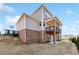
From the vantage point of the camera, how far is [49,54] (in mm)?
5020

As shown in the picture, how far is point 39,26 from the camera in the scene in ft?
16.5

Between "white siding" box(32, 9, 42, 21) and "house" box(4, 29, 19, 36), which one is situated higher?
"white siding" box(32, 9, 42, 21)

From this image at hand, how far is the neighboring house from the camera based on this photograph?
5.02 metres

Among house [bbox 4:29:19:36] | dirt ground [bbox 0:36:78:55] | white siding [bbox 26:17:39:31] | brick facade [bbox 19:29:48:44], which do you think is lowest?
dirt ground [bbox 0:36:78:55]

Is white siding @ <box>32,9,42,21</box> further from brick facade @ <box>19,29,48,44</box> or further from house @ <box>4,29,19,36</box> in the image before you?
house @ <box>4,29,19,36</box>

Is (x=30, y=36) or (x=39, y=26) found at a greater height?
(x=39, y=26)

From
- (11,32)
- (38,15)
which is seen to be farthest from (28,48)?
(38,15)

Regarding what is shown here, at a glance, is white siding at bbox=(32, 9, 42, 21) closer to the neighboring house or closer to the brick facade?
the neighboring house

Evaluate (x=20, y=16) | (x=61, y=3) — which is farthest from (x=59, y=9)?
(x=20, y=16)

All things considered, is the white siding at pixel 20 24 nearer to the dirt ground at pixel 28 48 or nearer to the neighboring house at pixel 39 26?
the neighboring house at pixel 39 26

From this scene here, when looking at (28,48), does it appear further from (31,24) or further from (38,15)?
(38,15)

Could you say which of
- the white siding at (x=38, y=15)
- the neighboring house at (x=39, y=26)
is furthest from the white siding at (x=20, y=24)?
the white siding at (x=38, y=15)

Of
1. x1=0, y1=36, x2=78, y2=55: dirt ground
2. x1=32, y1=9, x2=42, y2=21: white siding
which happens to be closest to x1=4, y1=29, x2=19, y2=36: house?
x1=0, y1=36, x2=78, y2=55: dirt ground
